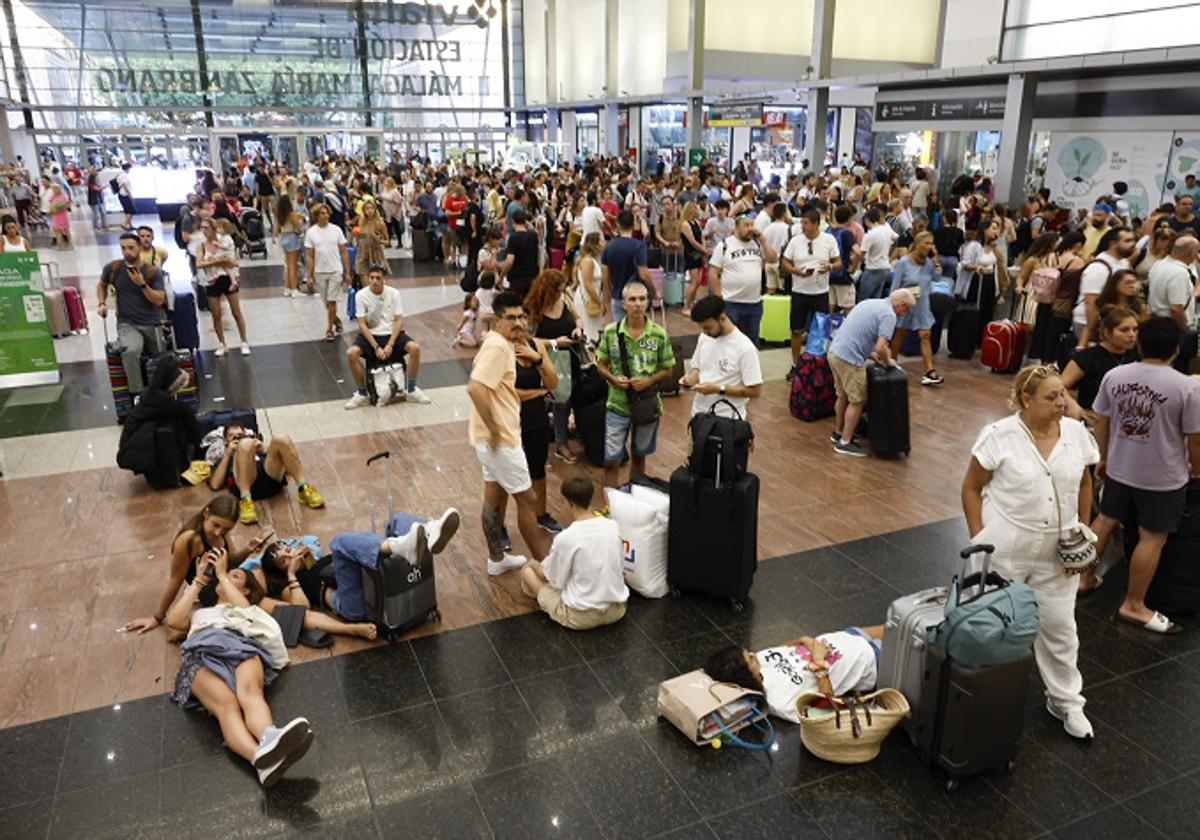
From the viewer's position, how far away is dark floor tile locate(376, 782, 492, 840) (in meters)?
3.46

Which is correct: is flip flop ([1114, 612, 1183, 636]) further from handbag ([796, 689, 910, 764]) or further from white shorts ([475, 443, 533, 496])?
white shorts ([475, 443, 533, 496])

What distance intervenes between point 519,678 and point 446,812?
37.6 inches

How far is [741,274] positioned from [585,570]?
15.8ft

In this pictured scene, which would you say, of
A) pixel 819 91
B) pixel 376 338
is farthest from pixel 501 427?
Answer: pixel 819 91

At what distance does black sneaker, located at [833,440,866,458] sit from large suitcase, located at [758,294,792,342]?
368cm

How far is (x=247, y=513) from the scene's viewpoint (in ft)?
20.7

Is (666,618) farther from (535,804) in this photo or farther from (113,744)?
(113,744)

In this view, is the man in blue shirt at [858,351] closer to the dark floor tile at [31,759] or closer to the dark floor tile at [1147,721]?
the dark floor tile at [1147,721]

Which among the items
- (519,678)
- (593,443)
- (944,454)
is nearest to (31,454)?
(593,443)

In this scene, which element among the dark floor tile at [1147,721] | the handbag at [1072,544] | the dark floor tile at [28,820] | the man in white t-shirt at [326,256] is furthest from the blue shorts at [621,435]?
the man in white t-shirt at [326,256]

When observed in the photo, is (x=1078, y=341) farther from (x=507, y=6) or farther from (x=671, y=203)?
(x=507, y=6)

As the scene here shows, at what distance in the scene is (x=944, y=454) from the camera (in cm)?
764

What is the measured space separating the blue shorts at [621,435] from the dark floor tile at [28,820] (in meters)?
3.71

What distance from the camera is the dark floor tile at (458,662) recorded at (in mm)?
4414
